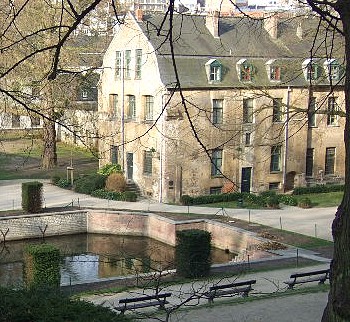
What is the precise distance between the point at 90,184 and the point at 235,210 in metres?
8.06

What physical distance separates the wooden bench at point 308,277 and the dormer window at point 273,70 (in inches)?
730

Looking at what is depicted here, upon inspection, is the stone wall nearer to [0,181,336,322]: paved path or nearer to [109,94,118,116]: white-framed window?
[0,181,336,322]: paved path

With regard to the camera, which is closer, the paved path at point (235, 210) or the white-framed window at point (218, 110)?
the paved path at point (235, 210)

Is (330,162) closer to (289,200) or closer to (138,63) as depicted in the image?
(289,200)

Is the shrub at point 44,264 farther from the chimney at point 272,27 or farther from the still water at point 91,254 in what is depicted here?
the chimney at point 272,27

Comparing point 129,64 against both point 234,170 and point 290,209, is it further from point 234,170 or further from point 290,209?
point 290,209

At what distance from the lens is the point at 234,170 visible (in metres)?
33.9

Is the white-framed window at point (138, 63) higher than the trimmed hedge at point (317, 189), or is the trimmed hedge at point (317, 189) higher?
the white-framed window at point (138, 63)

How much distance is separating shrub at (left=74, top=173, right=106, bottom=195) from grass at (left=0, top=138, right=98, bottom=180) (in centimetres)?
125

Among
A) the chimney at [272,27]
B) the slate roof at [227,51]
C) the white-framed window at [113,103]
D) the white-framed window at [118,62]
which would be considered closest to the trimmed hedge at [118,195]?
the slate roof at [227,51]

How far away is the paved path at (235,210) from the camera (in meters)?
26.0

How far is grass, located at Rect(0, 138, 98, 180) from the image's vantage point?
38.2 m

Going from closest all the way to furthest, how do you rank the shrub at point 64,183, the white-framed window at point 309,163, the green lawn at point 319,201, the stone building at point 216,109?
the green lawn at point 319,201 → the stone building at point 216,109 → the shrub at point 64,183 → the white-framed window at point 309,163

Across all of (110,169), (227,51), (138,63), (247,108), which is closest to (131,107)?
(138,63)
